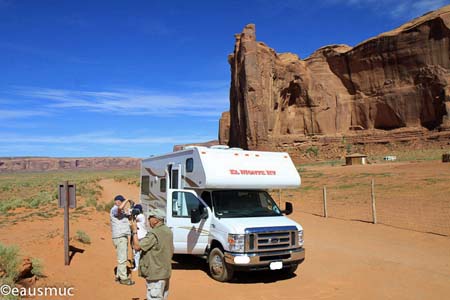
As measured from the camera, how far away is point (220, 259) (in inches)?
335

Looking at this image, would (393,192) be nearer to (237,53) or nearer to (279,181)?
(279,181)

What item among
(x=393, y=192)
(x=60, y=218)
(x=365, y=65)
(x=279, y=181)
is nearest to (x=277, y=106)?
(x=365, y=65)

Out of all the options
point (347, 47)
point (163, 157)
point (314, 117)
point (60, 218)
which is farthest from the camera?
point (347, 47)

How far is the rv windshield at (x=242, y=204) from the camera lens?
9117 millimetres

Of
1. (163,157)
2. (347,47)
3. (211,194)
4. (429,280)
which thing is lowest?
(429,280)

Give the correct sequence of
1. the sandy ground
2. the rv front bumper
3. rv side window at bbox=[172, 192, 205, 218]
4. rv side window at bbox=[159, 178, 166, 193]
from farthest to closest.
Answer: rv side window at bbox=[159, 178, 166, 193]
rv side window at bbox=[172, 192, 205, 218]
the rv front bumper
the sandy ground

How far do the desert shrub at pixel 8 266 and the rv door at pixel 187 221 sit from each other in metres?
3.30

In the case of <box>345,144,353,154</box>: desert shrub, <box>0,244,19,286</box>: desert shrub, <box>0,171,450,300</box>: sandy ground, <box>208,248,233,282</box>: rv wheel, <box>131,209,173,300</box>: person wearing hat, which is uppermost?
<box>345,144,353,154</box>: desert shrub

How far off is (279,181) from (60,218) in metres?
12.1

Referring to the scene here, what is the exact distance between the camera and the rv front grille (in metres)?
8.08

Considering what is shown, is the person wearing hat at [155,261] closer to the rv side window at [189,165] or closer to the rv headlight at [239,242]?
the rv headlight at [239,242]

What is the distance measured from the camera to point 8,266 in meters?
7.29

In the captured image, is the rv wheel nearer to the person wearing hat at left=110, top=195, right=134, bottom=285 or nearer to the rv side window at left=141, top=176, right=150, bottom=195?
the person wearing hat at left=110, top=195, right=134, bottom=285

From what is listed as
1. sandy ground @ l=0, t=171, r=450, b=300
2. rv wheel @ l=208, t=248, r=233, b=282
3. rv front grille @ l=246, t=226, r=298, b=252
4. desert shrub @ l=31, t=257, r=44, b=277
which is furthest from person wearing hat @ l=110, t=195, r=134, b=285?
rv front grille @ l=246, t=226, r=298, b=252
